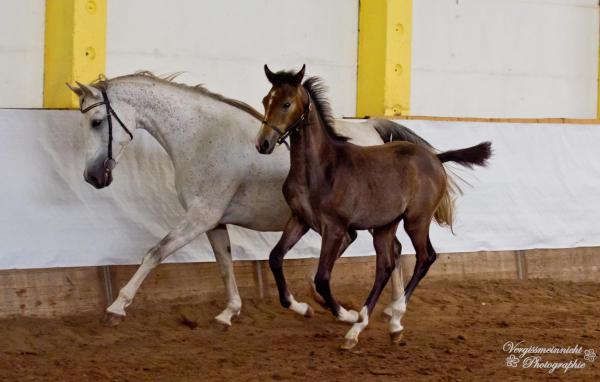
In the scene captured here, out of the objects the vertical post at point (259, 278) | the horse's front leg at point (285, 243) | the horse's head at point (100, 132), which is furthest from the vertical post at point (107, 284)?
the horse's front leg at point (285, 243)

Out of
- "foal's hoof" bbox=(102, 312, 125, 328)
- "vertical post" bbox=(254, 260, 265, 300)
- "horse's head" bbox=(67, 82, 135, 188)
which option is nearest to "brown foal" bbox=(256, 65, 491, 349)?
"foal's hoof" bbox=(102, 312, 125, 328)

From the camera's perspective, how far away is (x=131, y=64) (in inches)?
358

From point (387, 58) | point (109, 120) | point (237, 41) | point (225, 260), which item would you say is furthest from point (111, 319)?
point (387, 58)

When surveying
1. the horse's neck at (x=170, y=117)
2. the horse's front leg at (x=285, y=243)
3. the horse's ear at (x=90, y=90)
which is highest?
the horse's ear at (x=90, y=90)

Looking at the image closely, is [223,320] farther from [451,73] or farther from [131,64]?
[451,73]

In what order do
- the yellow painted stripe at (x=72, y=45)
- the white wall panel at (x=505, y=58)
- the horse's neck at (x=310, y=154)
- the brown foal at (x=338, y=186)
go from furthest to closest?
1. the white wall panel at (x=505, y=58)
2. the yellow painted stripe at (x=72, y=45)
3. the horse's neck at (x=310, y=154)
4. the brown foal at (x=338, y=186)

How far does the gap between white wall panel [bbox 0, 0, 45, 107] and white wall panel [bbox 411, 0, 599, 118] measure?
413 cm

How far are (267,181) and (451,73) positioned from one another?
431cm

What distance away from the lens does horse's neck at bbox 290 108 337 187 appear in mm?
6547

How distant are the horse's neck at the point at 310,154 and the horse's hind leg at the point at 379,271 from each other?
705 mm

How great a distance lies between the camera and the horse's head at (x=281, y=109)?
20.6 feet

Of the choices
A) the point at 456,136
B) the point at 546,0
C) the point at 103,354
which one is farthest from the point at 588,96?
the point at 103,354

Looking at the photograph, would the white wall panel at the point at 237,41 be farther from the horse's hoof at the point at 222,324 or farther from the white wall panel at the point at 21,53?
the horse's hoof at the point at 222,324

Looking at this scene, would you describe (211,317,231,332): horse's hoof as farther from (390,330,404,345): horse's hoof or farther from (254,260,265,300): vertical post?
(390,330,404,345): horse's hoof
